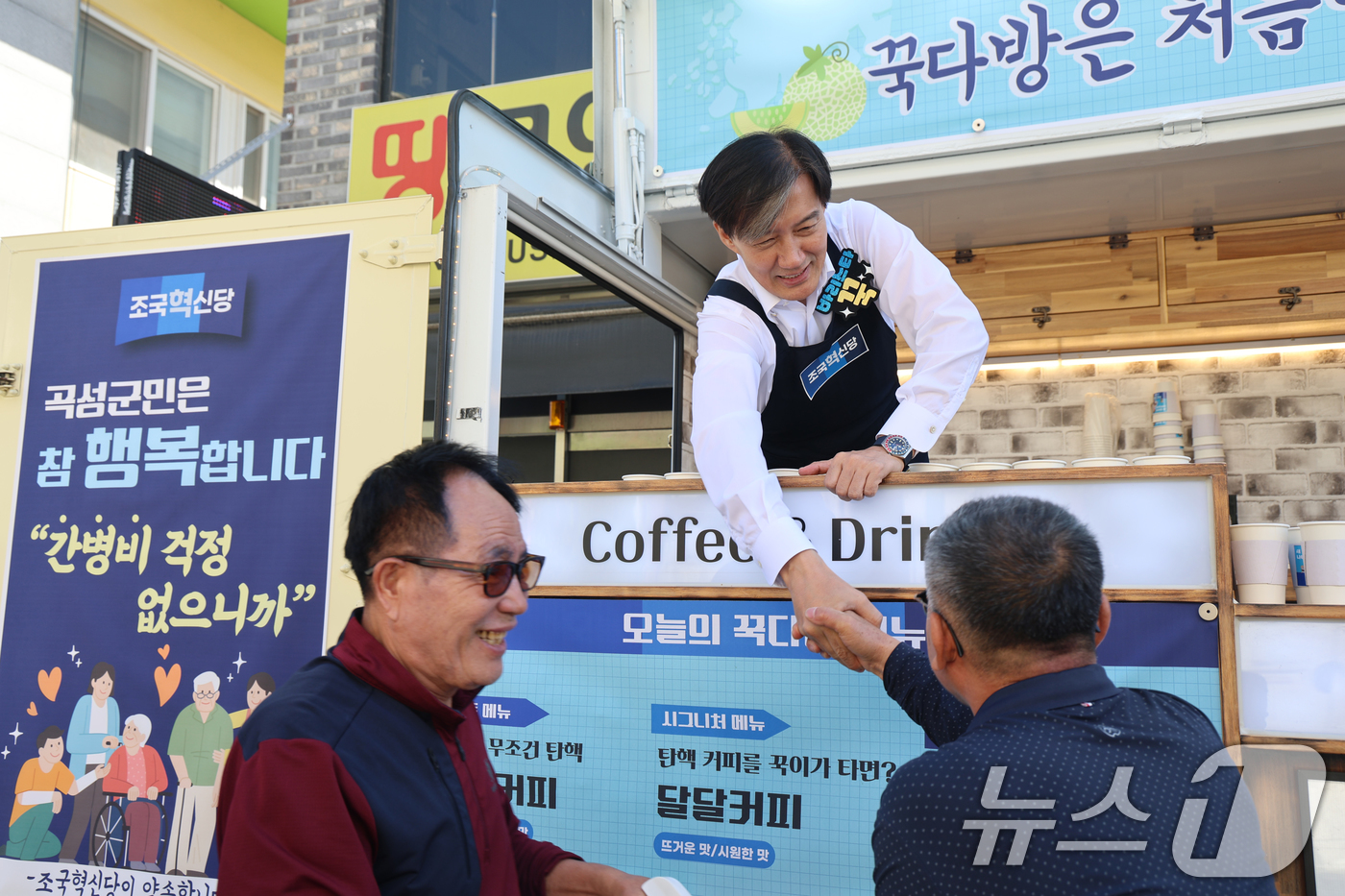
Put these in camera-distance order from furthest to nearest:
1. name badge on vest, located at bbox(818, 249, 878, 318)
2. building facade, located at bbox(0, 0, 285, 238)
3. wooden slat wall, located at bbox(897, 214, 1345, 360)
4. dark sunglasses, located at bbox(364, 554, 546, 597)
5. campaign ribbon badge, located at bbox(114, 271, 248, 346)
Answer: building facade, located at bbox(0, 0, 285, 238) → wooden slat wall, located at bbox(897, 214, 1345, 360) → campaign ribbon badge, located at bbox(114, 271, 248, 346) → name badge on vest, located at bbox(818, 249, 878, 318) → dark sunglasses, located at bbox(364, 554, 546, 597)

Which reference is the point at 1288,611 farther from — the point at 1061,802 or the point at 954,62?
the point at 954,62

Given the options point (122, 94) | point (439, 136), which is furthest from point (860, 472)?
point (122, 94)

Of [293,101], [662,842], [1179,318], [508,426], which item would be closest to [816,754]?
[662,842]

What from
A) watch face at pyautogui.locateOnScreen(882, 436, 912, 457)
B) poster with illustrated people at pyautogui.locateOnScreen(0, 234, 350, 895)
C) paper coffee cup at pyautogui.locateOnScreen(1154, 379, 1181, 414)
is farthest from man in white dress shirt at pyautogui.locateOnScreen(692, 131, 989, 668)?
paper coffee cup at pyautogui.locateOnScreen(1154, 379, 1181, 414)

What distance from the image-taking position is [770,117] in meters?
3.20

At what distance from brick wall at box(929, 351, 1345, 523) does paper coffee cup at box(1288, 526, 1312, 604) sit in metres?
2.05

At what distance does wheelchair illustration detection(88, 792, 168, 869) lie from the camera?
2.48m

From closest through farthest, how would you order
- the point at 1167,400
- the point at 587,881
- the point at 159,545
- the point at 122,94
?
1. the point at 587,881
2. the point at 159,545
3. the point at 1167,400
4. the point at 122,94

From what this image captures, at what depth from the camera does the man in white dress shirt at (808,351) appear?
195 cm

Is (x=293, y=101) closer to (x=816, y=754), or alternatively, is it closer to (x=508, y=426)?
(x=508, y=426)

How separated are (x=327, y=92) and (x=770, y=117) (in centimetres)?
371

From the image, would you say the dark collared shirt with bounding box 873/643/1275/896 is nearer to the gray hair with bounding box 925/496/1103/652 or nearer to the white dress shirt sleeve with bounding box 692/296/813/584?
the gray hair with bounding box 925/496/1103/652

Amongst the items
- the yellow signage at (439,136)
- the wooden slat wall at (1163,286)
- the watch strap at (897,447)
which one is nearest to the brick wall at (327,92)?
the yellow signage at (439,136)

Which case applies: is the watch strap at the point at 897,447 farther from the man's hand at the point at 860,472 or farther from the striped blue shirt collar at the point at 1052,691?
the striped blue shirt collar at the point at 1052,691
